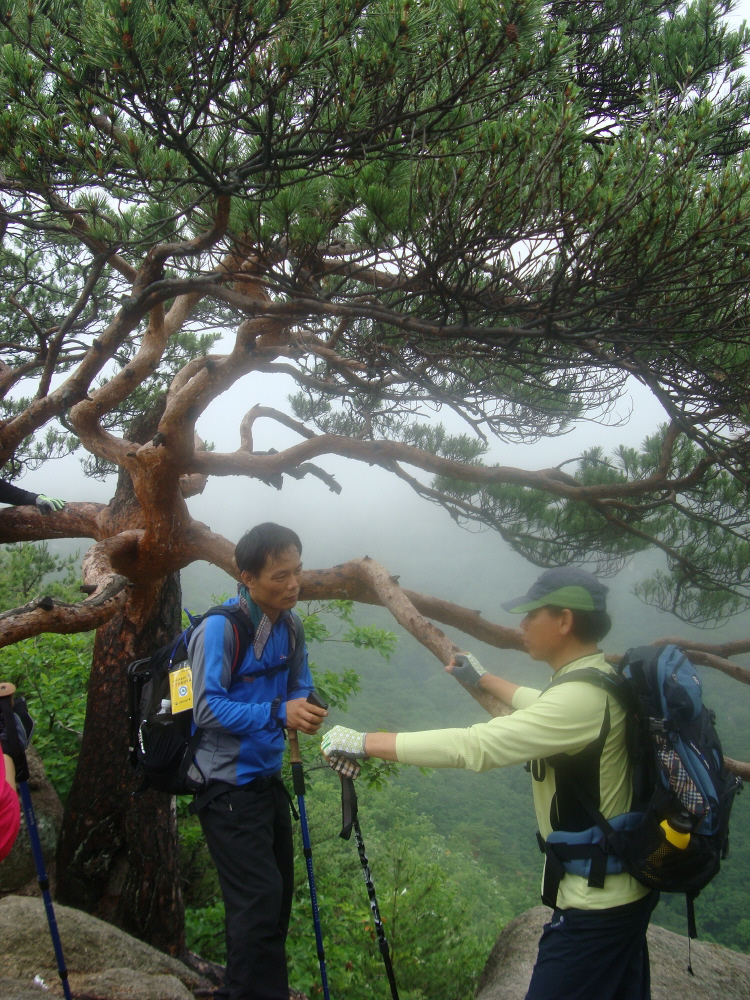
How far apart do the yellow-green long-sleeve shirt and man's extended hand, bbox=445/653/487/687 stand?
516mm

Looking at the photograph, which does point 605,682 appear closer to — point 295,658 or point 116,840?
point 295,658

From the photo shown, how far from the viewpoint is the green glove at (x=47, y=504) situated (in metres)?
3.51

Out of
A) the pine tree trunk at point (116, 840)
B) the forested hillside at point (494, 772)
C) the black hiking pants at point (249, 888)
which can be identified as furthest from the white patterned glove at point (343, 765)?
the forested hillside at point (494, 772)

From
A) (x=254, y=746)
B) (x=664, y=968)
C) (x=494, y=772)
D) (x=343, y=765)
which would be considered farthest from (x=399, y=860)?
(x=494, y=772)

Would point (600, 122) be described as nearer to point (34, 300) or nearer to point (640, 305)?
point (640, 305)

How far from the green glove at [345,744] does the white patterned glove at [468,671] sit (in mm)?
525

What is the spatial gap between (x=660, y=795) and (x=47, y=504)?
338 cm

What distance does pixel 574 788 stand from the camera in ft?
4.75

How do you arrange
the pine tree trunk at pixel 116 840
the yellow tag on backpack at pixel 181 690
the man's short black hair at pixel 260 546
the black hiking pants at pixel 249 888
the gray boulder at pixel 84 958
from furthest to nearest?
the pine tree trunk at pixel 116 840 → the gray boulder at pixel 84 958 → the man's short black hair at pixel 260 546 → the yellow tag on backpack at pixel 181 690 → the black hiking pants at pixel 249 888

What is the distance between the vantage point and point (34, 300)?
500cm

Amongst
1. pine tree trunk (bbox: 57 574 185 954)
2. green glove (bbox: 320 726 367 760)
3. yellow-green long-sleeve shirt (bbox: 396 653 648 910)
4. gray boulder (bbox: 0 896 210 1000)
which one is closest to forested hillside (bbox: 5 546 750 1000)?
pine tree trunk (bbox: 57 574 185 954)

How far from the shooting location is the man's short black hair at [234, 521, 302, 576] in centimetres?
192

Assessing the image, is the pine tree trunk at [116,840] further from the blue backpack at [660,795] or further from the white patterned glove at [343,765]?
the blue backpack at [660,795]

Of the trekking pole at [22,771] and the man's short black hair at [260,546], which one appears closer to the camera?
the trekking pole at [22,771]
